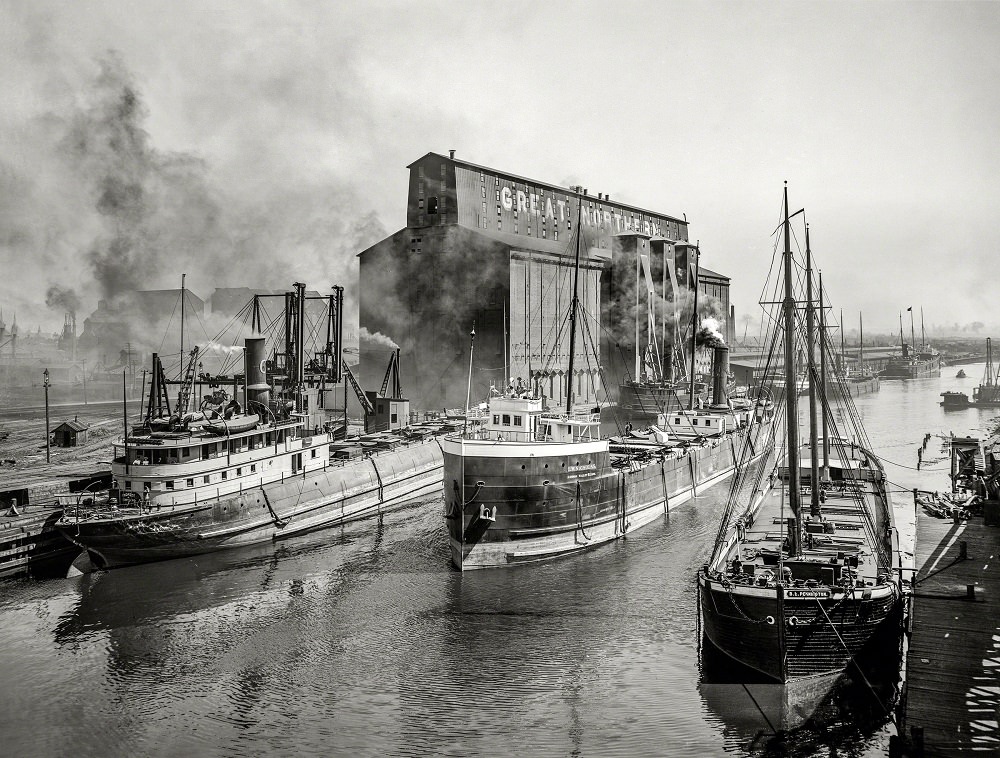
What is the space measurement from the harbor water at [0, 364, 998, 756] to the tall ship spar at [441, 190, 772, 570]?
4.12 feet

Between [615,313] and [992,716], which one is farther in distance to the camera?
[615,313]

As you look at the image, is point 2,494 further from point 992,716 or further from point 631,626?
point 992,716

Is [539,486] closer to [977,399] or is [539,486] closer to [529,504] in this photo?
[529,504]

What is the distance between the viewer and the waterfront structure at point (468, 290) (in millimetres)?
70188

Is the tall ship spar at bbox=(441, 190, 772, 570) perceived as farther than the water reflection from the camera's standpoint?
Yes

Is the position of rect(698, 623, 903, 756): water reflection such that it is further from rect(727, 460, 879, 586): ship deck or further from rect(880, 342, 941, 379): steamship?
rect(880, 342, 941, 379): steamship

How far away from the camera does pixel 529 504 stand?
3288cm

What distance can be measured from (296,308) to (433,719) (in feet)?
115

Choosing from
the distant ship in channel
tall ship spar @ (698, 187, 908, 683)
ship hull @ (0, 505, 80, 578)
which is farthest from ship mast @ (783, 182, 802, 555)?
the distant ship in channel

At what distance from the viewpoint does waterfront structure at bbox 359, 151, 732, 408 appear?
230ft

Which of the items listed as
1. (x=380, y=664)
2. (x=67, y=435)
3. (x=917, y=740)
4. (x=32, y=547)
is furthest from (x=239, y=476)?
(x=917, y=740)

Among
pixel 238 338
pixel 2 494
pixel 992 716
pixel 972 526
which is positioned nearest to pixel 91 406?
pixel 238 338

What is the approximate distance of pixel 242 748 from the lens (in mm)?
19328

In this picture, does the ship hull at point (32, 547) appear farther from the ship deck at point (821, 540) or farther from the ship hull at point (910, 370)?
the ship hull at point (910, 370)
